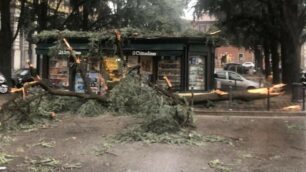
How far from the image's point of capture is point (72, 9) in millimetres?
36406

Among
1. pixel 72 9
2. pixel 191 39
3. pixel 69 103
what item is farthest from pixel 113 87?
pixel 72 9

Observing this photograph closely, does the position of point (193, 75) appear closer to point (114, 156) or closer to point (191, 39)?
point (191, 39)

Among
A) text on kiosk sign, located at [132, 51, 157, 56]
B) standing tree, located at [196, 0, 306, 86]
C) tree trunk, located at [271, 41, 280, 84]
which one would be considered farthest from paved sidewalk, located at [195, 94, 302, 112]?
tree trunk, located at [271, 41, 280, 84]

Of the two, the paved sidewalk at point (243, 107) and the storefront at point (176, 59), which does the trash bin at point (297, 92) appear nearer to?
the paved sidewalk at point (243, 107)

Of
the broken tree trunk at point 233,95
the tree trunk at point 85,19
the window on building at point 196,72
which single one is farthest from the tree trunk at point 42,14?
the broken tree trunk at point 233,95

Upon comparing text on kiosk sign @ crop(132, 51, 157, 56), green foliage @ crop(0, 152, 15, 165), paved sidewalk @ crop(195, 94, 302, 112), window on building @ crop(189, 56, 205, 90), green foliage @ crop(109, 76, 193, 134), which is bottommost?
green foliage @ crop(0, 152, 15, 165)

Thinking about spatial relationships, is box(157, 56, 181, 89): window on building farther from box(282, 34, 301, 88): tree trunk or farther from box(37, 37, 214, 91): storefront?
box(282, 34, 301, 88): tree trunk

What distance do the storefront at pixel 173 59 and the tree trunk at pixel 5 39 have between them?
7382mm

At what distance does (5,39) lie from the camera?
101 ft

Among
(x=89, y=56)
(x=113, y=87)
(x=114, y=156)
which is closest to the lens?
(x=114, y=156)

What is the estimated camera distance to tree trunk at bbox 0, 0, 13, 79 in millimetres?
30672

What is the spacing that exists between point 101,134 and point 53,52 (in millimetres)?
5648

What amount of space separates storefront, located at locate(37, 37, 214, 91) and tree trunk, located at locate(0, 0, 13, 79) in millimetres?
7382

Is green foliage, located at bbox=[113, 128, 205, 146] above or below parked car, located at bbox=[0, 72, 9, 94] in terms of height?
below
